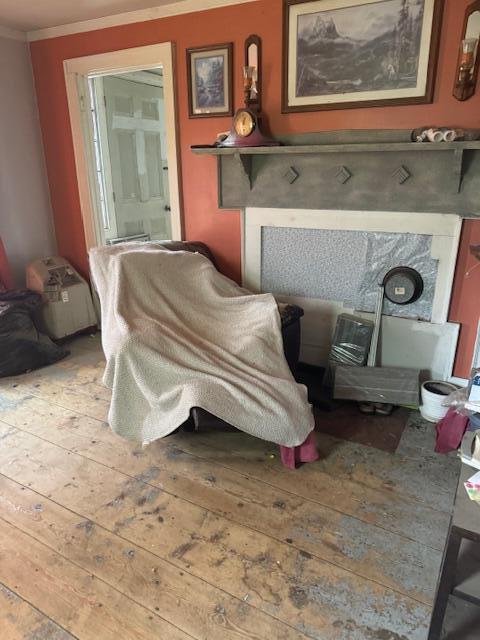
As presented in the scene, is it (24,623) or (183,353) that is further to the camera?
(183,353)

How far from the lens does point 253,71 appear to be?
2672 millimetres

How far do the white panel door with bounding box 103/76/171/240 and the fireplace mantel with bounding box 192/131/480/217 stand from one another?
4.42 feet

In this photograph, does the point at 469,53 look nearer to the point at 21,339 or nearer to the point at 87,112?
the point at 87,112

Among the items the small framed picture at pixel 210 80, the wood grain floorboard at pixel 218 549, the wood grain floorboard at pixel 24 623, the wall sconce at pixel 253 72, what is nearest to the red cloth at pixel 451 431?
the wood grain floorboard at pixel 218 549

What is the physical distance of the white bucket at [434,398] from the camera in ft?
7.98

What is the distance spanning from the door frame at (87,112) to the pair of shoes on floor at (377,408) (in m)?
1.75

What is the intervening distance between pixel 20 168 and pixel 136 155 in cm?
98

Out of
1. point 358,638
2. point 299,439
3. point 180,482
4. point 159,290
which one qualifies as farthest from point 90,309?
point 358,638

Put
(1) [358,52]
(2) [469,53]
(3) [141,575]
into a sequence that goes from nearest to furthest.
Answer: (3) [141,575], (2) [469,53], (1) [358,52]

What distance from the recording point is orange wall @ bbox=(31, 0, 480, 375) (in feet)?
7.54

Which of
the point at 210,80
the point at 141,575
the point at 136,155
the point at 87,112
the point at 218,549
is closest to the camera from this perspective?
the point at 141,575

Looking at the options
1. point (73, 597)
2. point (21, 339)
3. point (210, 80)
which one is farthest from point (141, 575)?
point (210, 80)

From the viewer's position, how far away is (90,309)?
3818 millimetres

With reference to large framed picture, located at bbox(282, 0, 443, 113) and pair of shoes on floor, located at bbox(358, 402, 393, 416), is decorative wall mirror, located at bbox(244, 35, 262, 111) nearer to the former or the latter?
large framed picture, located at bbox(282, 0, 443, 113)
